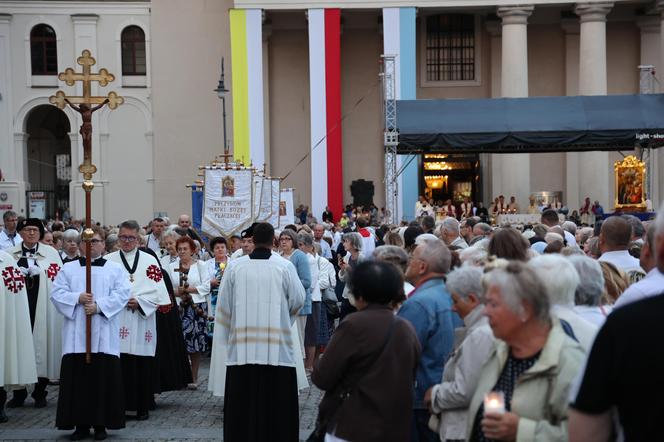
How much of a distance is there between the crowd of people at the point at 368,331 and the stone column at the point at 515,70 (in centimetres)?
2163

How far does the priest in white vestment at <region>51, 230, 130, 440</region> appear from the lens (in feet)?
29.6

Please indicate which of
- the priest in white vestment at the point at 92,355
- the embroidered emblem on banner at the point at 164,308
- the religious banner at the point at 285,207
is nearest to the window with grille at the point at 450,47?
the religious banner at the point at 285,207

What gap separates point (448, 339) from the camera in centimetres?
599

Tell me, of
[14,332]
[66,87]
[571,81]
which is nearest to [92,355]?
[14,332]

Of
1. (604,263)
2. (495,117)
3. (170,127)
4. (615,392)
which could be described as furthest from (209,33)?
(615,392)

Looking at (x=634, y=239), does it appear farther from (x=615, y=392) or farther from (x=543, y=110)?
(x=543, y=110)

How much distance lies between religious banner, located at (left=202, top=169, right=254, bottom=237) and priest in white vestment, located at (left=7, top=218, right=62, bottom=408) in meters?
6.65

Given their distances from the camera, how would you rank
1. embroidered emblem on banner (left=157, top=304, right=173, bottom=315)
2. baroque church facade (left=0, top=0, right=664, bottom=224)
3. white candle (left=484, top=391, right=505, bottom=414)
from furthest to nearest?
baroque church facade (left=0, top=0, right=664, bottom=224) → embroidered emblem on banner (left=157, top=304, right=173, bottom=315) → white candle (left=484, top=391, right=505, bottom=414)

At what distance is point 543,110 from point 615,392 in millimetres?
18881

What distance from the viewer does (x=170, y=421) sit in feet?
33.1

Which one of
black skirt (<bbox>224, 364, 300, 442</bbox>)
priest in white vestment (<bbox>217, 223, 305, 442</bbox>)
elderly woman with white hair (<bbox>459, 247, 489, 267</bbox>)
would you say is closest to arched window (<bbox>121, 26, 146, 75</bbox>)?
priest in white vestment (<bbox>217, 223, 305, 442</bbox>)

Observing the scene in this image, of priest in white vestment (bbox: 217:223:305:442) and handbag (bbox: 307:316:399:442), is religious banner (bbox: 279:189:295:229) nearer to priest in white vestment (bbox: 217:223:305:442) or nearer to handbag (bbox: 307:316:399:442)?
priest in white vestment (bbox: 217:223:305:442)

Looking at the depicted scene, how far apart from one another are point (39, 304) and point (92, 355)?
256 cm

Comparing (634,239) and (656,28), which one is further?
(656,28)
